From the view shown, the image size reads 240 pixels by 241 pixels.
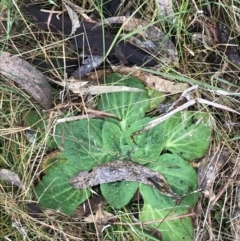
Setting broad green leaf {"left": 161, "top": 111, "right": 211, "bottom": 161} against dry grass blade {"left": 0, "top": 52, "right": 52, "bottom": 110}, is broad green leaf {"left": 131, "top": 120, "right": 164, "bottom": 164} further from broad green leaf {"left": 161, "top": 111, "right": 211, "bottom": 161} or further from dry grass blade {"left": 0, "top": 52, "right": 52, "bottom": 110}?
dry grass blade {"left": 0, "top": 52, "right": 52, "bottom": 110}

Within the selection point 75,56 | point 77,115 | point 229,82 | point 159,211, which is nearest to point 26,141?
point 77,115

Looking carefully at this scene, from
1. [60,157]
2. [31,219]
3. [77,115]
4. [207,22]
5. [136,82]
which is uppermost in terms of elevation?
[207,22]

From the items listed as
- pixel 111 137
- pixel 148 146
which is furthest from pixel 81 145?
pixel 148 146

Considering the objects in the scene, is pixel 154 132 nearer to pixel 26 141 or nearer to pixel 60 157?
pixel 60 157

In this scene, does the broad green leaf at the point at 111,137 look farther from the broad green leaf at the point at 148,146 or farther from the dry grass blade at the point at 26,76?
the dry grass blade at the point at 26,76

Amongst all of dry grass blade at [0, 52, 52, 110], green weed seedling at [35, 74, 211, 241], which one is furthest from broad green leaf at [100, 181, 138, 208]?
dry grass blade at [0, 52, 52, 110]

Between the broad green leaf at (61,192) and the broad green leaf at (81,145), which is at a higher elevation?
the broad green leaf at (81,145)

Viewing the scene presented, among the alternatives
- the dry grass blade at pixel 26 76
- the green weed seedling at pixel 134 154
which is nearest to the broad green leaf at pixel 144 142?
the green weed seedling at pixel 134 154
